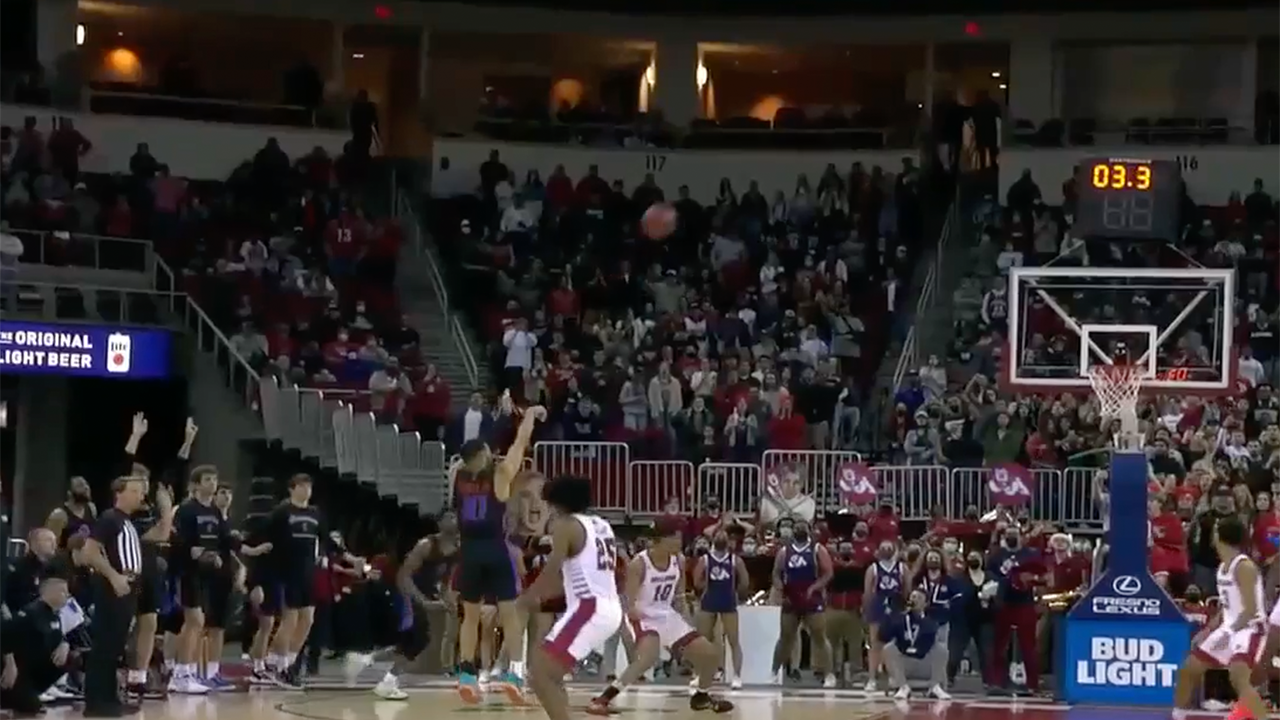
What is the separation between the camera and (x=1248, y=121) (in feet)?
115

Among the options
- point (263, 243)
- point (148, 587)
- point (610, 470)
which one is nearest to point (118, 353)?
point (263, 243)

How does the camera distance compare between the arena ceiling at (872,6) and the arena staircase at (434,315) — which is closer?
the arena staircase at (434,315)

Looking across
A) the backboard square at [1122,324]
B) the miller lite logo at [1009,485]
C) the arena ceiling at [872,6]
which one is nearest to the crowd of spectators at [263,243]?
the arena ceiling at [872,6]

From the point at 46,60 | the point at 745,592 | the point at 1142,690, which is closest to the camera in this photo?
the point at 1142,690

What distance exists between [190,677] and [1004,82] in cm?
2174

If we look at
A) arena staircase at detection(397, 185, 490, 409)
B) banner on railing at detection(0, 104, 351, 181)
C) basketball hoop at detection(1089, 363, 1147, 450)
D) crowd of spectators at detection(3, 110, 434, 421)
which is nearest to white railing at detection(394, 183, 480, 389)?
arena staircase at detection(397, 185, 490, 409)

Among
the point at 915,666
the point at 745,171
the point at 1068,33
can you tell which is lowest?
the point at 915,666

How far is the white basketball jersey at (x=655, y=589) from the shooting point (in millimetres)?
16781

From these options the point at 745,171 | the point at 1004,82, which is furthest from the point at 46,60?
the point at 1004,82

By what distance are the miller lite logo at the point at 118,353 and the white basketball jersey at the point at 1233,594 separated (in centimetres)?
1493

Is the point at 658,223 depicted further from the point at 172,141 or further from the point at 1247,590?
the point at 1247,590

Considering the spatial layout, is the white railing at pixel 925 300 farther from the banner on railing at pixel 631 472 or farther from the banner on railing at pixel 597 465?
the banner on railing at pixel 597 465

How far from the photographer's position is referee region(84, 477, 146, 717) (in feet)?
55.0

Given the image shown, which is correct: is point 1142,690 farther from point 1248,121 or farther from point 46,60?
point 46,60
